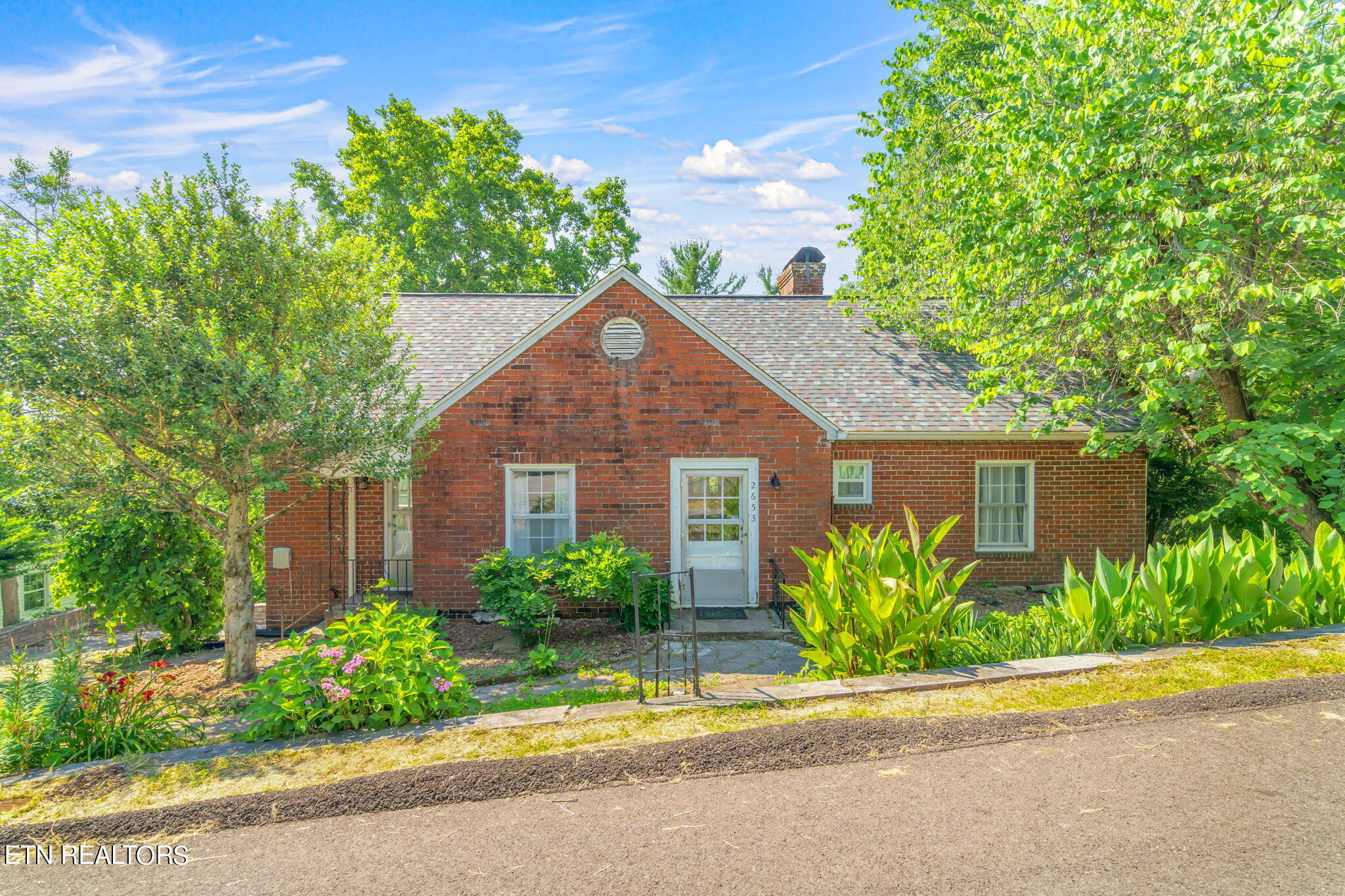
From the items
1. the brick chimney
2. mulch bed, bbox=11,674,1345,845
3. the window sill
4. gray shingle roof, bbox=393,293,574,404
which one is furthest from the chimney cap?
mulch bed, bbox=11,674,1345,845

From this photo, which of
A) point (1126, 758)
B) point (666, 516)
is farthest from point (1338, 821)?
point (666, 516)

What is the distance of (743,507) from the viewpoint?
11320 millimetres

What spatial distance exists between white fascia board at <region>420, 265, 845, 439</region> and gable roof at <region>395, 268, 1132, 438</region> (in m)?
0.02

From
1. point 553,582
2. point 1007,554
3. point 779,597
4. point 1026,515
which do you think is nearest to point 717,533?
point 779,597

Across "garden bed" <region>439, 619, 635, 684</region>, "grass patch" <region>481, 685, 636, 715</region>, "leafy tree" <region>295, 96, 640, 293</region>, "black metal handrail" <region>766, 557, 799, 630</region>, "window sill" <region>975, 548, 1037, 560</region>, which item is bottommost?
"garden bed" <region>439, 619, 635, 684</region>

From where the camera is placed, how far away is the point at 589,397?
11.0 meters

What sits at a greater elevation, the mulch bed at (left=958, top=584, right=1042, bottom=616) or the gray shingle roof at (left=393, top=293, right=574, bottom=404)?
the gray shingle roof at (left=393, top=293, right=574, bottom=404)

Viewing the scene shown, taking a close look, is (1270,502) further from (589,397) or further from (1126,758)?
(589,397)

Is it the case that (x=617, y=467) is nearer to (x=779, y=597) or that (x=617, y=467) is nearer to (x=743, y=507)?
(x=743, y=507)

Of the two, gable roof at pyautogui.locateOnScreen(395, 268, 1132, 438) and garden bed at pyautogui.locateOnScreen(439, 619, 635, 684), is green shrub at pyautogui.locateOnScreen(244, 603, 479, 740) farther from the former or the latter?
gable roof at pyautogui.locateOnScreen(395, 268, 1132, 438)

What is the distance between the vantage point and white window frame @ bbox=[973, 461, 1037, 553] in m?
13.0

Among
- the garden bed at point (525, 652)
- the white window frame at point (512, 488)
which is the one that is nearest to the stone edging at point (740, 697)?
the garden bed at point (525, 652)

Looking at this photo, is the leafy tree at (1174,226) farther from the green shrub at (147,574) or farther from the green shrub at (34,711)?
the green shrub at (147,574)

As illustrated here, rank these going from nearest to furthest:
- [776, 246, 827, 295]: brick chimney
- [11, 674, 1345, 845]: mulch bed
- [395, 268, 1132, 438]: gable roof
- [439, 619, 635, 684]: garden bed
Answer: [11, 674, 1345, 845]: mulch bed, [439, 619, 635, 684]: garden bed, [395, 268, 1132, 438]: gable roof, [776, 246, 827, 295]: brick chimney
